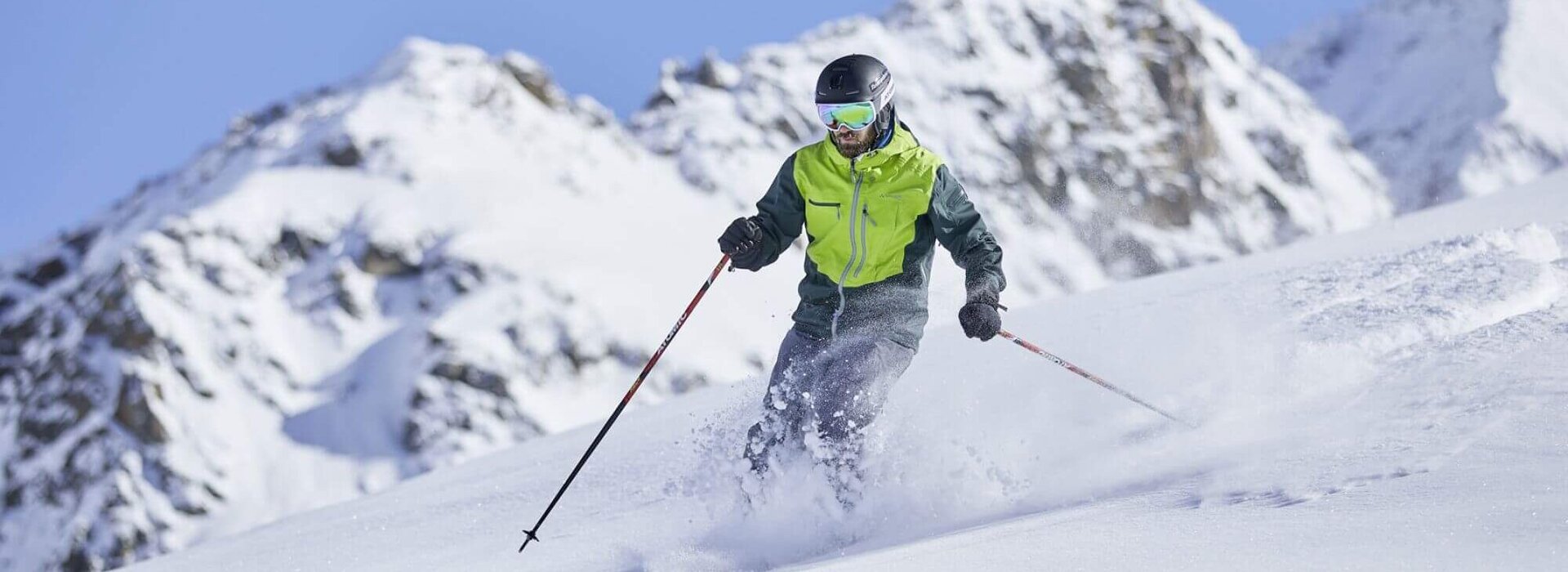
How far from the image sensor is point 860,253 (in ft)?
16.3

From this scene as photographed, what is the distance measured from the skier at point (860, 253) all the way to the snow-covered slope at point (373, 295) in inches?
1704

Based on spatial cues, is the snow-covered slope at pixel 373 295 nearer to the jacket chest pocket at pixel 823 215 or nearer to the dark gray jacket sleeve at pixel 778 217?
the dark gray jacket sleeve at pixel 778 217

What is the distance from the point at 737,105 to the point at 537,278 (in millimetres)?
28165

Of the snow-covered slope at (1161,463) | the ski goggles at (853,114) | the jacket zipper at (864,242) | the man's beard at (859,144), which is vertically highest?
the ski goggles at (853,114)

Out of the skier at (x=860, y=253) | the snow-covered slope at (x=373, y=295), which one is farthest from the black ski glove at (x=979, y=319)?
the snow-covered slope at (x=373, y=295)

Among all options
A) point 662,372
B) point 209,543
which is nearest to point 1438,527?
point 209,543

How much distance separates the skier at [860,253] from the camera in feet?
15.7

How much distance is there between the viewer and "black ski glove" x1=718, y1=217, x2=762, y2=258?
16.7 feet

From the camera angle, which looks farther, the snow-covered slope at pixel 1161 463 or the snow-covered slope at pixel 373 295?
the snow-covered slope at pixel 373 295

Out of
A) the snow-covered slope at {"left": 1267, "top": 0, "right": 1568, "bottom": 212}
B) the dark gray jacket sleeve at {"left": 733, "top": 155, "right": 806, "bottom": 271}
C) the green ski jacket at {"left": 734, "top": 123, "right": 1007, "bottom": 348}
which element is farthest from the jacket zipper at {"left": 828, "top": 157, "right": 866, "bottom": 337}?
the snow-covered slope at {"left": 1267, "top": 0, "right": 1568, "bottom": 212}

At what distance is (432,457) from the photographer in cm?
5331

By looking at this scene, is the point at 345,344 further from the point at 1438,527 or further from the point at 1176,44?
the point at 1176,44

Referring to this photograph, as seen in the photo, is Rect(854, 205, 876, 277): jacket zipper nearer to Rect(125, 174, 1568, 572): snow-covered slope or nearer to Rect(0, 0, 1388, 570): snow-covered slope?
Rect(125, 174, 1568, 572): snow-covered slope

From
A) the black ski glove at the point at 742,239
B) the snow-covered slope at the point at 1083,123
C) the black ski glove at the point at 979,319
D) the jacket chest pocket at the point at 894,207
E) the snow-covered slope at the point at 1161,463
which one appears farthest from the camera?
the snow-covered slope at the point at 1083,123
